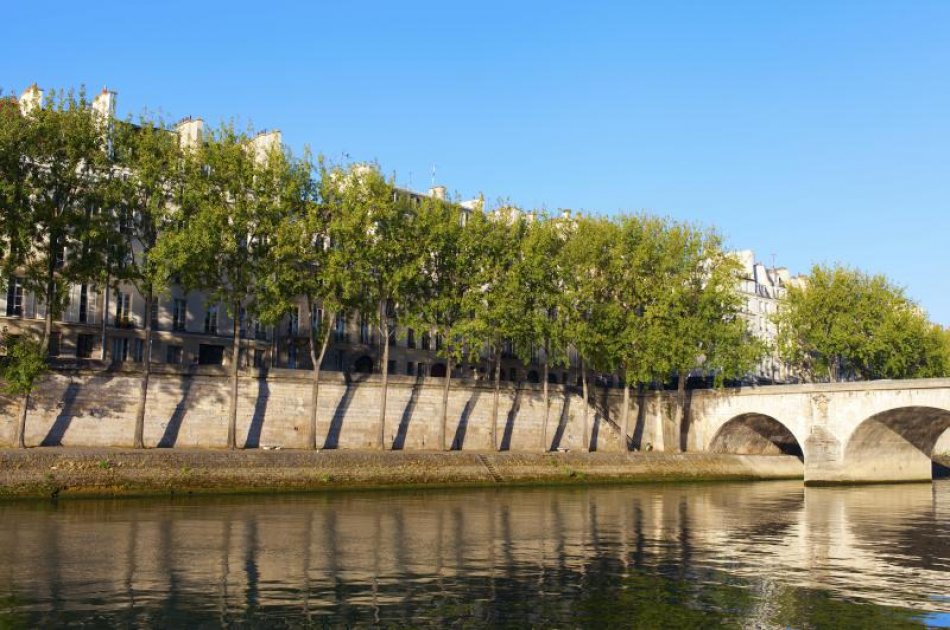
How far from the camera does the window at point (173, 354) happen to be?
2847 inches

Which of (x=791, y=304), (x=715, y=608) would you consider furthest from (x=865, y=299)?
(x=715, y=608)

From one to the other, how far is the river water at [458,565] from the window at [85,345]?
2607cm

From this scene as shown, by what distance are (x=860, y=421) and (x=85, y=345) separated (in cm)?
5320

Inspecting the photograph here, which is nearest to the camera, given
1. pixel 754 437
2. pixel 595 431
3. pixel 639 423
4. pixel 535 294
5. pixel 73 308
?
pixel 73 308

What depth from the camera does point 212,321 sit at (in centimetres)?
7438

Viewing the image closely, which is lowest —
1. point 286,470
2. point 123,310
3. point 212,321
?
point 286,470

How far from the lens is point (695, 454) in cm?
7800

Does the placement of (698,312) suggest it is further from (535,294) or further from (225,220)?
(225,220)

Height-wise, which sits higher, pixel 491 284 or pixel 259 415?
pixel 491 284

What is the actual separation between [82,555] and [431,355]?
6147cm

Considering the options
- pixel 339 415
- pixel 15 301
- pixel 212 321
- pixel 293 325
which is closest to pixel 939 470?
pixel 339 415

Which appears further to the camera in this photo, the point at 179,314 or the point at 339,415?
the point at 179,314

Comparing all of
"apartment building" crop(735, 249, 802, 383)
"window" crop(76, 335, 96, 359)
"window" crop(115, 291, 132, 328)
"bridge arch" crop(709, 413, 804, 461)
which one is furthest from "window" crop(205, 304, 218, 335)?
"apartment building" crop(735, 249, 802, 383)

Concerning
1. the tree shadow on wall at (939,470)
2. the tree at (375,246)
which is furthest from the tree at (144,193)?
the tree shadow on wall at (939,470)
